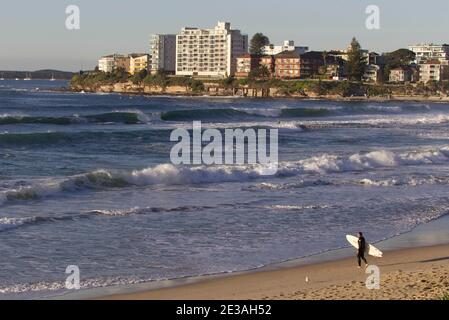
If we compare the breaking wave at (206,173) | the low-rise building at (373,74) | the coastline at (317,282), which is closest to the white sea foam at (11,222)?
the breaking wave at (206,173)

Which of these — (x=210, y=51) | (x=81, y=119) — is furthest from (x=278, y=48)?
(x=81, y=119)

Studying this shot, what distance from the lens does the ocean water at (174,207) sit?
1429 cm

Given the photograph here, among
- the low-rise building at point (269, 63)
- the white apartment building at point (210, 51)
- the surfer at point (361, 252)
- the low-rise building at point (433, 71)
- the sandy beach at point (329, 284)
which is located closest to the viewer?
the sandy beach at point (329, 284)

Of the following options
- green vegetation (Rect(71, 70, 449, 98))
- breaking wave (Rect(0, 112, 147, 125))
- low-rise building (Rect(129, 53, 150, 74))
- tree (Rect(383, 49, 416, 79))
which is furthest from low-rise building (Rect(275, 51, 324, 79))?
breaking wave (Rect(0, 112, 147, 125))

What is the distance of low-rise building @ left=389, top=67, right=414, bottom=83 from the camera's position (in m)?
162

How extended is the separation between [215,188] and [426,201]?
234 inches

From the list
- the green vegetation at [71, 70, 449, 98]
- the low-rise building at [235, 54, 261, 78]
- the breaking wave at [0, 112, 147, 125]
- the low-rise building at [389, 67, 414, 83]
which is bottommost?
the breaking wave at [0, 112, 147, 125]

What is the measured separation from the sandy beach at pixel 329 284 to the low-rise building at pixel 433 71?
491 feet

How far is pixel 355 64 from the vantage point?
150 m

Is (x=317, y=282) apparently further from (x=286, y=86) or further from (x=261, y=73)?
(x=261, y=73)

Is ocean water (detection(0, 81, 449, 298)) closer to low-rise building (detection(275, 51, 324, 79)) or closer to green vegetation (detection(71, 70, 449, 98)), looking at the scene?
green vegetation (detection(71, 70, 449, 98))

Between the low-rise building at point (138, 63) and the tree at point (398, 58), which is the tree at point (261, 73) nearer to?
the tree at point (398, 58)

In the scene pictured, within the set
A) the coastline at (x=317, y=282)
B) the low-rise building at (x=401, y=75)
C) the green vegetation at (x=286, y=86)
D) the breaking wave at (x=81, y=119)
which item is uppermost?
the low-rise building at (x=401, y=75)
